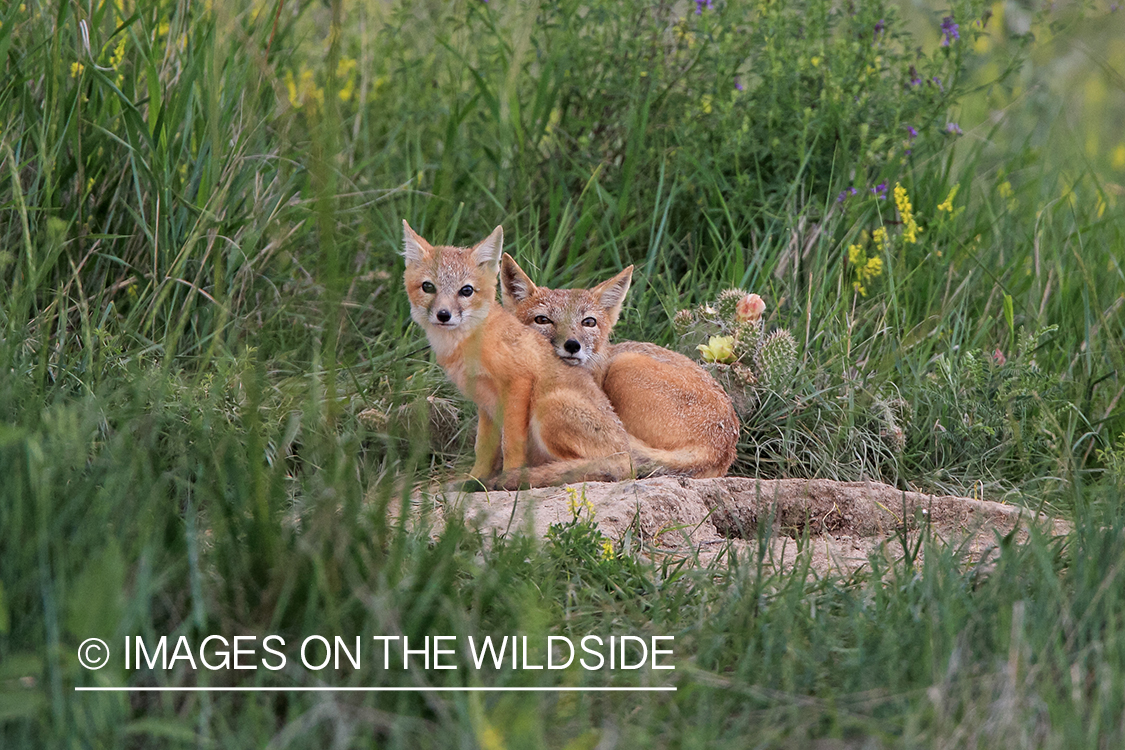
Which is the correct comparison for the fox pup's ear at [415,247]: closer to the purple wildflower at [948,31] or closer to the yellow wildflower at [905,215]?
the yellow wildflower at [905,215]

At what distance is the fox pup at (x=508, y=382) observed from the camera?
4043 mm

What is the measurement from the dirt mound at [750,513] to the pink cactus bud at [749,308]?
727mm

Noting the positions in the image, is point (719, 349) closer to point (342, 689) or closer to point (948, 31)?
point (948, 31)

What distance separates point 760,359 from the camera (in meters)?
4.32

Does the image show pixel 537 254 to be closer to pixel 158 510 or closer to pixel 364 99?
pixel 364 99

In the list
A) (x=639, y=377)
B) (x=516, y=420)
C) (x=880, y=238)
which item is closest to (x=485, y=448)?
(x=516, y=420)

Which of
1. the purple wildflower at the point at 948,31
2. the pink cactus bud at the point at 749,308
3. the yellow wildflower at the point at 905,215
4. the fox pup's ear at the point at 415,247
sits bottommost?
the pink cactus bud at the point at 749,308

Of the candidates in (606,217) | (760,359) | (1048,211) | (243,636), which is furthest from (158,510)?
(1048,211)

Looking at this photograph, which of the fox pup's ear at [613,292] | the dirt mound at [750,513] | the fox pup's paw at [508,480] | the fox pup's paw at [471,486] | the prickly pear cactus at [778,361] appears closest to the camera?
the dirt mound at [750,513]

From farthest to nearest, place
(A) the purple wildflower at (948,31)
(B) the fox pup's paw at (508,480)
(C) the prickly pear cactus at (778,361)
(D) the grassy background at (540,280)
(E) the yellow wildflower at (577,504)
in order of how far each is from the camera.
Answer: (A) the purple wildflower at (948,31)
(C) the prickly pear cactus at (778,361)
(B) the fox pup's paw at (508,480)
(E) the yellow wildflower at (577,504)
(D) the grassy background at (540,280)

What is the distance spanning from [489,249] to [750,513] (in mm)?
1576

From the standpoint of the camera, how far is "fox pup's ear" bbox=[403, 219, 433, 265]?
430 cm

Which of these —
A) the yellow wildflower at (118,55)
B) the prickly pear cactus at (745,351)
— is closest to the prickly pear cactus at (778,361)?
the prickly pear cactus at (745,351)

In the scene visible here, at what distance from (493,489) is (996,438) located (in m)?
2.13
